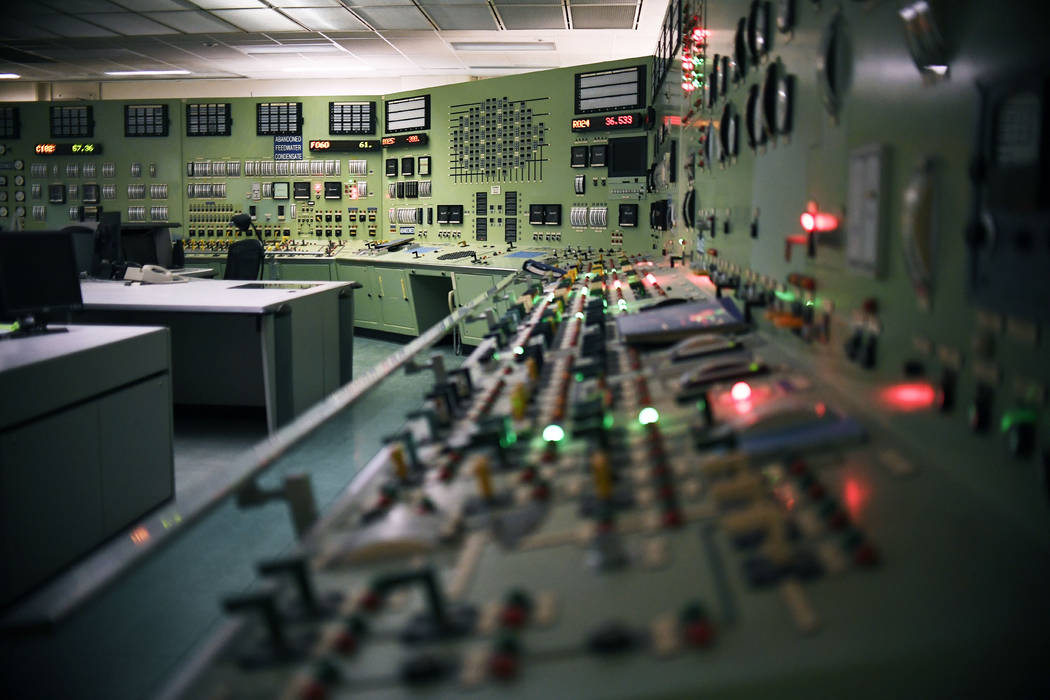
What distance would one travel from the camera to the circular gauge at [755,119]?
1.93m

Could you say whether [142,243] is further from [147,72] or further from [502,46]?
[147,72]

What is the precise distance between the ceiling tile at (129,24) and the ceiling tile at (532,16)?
10.5ft

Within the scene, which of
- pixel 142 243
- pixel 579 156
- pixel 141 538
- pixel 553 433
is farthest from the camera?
pixel 579 156

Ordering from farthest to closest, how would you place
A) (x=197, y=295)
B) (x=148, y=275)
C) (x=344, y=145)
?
(x=344, y=145)
(x=148, y=275)
(x=197, y=295)

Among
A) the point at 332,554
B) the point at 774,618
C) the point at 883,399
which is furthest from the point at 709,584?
the point at 883,399

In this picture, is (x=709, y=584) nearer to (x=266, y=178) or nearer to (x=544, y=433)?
(x=544, y=433)

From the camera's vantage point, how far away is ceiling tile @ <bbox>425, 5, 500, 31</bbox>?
6445mm

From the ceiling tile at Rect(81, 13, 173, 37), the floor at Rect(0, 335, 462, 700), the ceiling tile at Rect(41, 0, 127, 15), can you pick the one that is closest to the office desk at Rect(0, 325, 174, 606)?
the floor at Rect(0, 335, 462, 700)

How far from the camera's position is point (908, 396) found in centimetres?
104

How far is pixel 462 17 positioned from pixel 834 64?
5947 millimetres

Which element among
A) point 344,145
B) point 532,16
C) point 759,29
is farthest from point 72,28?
point 759,29

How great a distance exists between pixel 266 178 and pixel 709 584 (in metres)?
8.13

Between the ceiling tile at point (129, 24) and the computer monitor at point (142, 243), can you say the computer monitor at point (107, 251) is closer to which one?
the computer monitor at point (142, 243)

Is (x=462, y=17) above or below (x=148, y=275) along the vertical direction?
above
